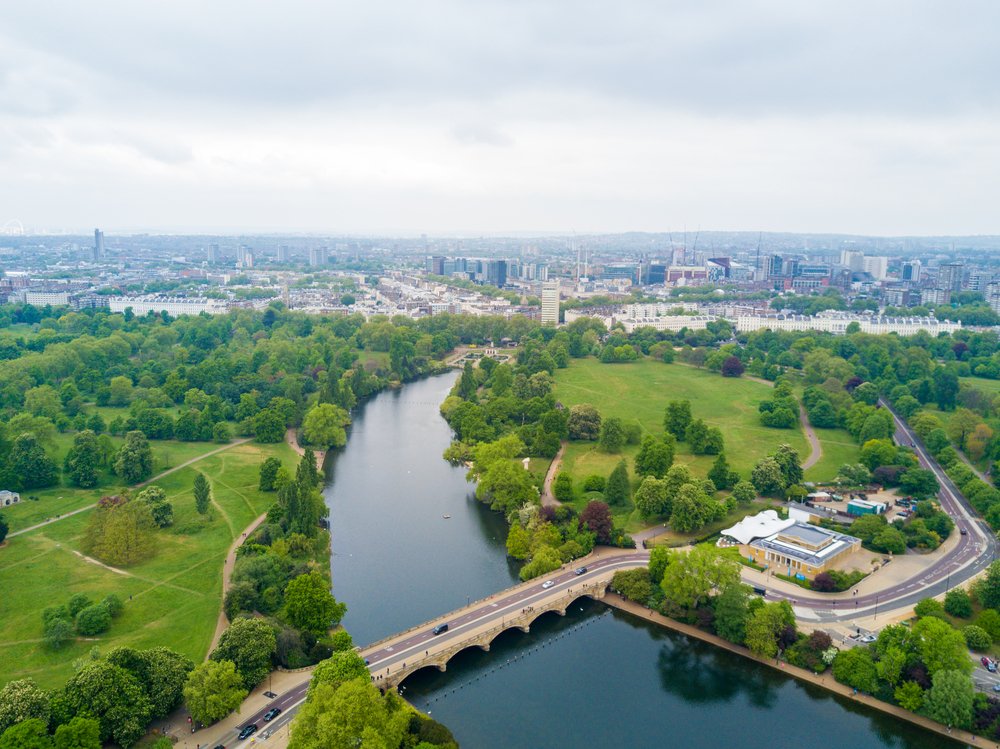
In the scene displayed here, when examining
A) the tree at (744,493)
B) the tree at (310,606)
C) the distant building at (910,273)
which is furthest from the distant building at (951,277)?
the tree at (310,606)

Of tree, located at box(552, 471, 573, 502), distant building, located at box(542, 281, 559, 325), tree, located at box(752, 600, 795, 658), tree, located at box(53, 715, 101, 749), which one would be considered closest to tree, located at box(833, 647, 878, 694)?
tree, located at box(752, 600, 795, 658)

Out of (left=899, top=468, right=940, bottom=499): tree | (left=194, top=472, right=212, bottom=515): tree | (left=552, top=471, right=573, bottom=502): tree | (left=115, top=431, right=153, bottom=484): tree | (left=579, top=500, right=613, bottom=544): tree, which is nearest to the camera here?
(left=579, top=500, right=613, bottom=544): tree

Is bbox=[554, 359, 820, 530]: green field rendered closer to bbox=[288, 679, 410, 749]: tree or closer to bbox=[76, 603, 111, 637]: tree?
bbox=[288, 679, 410, 749]: tree

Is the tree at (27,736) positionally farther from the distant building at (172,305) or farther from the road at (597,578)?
the distant building at (172,305)

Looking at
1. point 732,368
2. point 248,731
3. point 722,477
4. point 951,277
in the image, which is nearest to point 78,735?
point 248,731

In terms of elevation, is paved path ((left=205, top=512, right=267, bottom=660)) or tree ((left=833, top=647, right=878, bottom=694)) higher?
tree ((left=833, top=647, right=878, bottom=694))

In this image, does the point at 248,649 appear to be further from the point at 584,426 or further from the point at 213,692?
the point at 584,426

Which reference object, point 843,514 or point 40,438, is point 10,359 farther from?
point 843,514

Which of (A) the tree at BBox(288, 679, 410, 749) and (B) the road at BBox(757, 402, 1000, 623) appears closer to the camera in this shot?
(A) the tree at BBox(288, 679, 410, 749)

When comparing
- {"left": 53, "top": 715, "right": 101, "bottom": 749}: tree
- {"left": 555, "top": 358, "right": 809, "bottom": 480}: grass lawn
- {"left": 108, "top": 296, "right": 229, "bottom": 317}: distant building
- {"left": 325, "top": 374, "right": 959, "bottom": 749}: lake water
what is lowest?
{"left": 325, "top": 374, "right": 959, "bottom": 749}: lake water
